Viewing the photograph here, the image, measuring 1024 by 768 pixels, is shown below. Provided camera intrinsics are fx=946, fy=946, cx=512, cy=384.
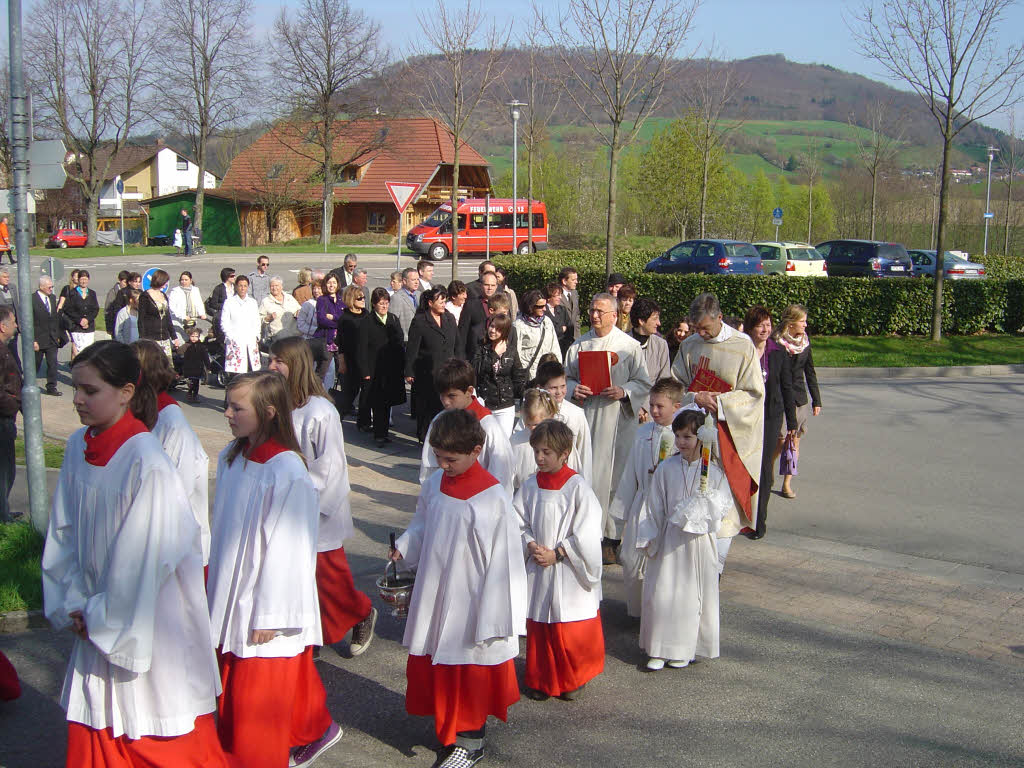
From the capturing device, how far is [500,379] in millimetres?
8445

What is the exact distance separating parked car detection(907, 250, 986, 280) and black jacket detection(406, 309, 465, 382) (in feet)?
68.8

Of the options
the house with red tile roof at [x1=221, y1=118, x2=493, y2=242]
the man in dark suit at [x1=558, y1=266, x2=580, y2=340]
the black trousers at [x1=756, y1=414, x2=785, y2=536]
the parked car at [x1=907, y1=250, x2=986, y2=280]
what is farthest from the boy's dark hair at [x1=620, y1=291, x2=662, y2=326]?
the house with red tile roof at [x1=221, y1=118, x2=493, y2=242]

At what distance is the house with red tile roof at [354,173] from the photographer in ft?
170

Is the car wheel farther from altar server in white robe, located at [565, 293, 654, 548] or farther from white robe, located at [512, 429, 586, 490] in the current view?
white robe, located at [512, 429, 586, 490]

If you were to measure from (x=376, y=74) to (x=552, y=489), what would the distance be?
50123mm

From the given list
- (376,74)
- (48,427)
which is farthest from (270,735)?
(376,74)

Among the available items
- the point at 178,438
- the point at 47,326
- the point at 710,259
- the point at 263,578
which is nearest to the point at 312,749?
the point at 263,578

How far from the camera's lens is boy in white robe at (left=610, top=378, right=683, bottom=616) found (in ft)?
19.8

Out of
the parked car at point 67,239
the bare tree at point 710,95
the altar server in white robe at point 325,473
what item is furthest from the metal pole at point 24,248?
the parked car at point 67,239

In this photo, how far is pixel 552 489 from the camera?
197 inches

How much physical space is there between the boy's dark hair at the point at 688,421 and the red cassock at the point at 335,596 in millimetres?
2089

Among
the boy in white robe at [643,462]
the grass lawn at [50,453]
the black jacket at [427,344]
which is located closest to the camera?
the boy in white robe at [643,462]

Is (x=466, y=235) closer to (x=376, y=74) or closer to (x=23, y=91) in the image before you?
(x=376, y=74)

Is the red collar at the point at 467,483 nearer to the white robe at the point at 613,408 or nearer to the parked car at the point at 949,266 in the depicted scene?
the white robe at the point at 613,408
